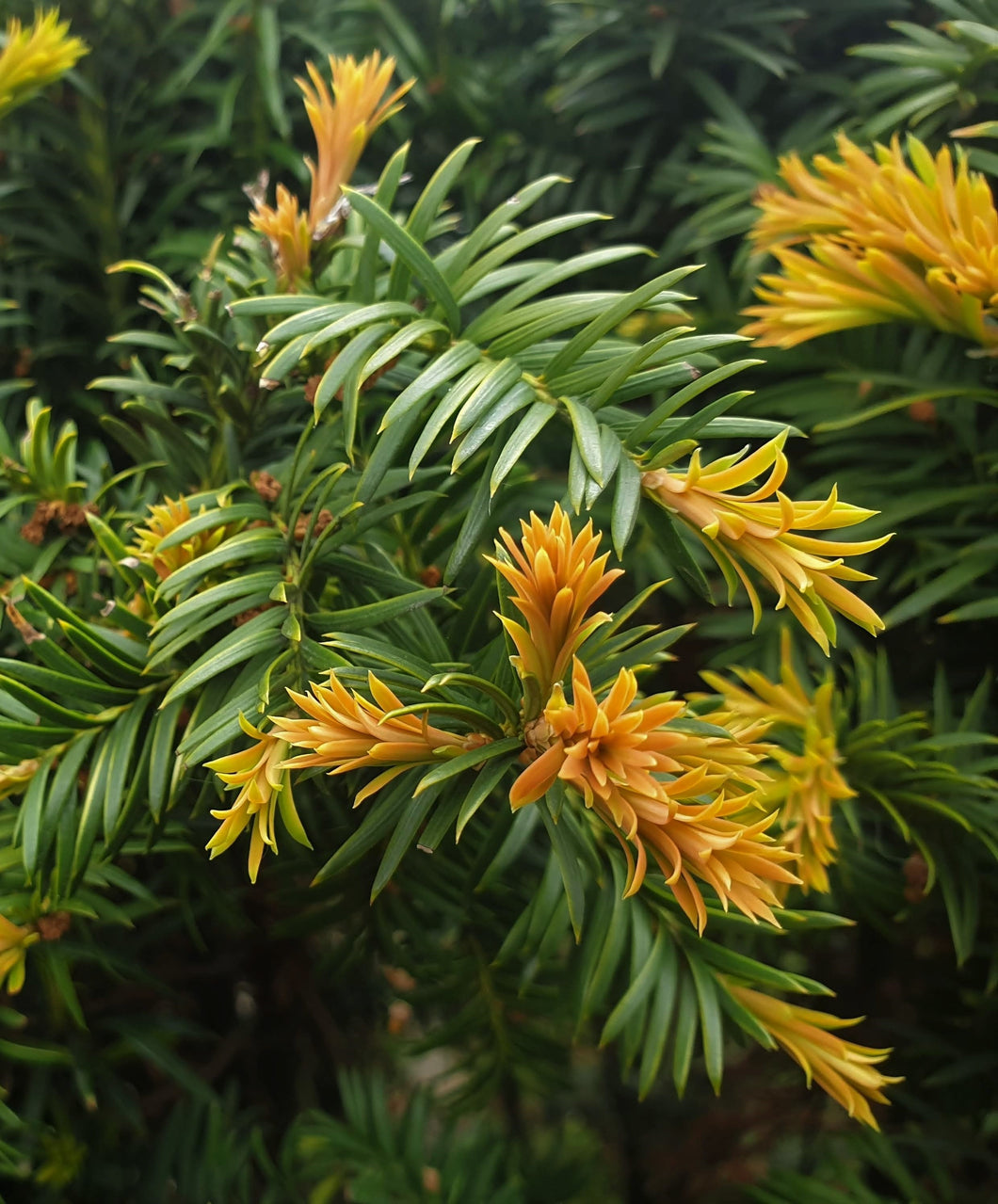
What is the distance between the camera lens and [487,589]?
43 cm

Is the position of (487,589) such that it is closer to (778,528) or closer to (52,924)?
(778,528)

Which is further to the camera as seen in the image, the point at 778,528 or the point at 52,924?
the point at 52,924

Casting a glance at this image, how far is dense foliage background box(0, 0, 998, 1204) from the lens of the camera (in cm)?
49

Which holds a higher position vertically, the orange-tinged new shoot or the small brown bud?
the orange-tinged new shoot

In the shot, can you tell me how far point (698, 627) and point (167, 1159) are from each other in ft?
1.56

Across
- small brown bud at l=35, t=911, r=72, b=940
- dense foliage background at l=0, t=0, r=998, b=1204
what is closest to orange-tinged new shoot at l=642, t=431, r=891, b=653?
dense foliage background at l=0, t=0, r=998, b=1204

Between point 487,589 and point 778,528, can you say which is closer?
point 778,528

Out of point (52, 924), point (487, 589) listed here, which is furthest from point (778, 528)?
point (52, 924)

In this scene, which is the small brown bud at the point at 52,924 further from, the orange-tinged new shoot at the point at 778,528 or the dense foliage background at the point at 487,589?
the orange-tinged new shoot at the point at 778,528

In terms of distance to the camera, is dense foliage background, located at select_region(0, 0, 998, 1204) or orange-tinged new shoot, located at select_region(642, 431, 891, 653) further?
dense foliage background, located at select_region(0, 0, 998, 1204)

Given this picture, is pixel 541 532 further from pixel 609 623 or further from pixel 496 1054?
pixel 496 1054

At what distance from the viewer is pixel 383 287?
20.1 inches

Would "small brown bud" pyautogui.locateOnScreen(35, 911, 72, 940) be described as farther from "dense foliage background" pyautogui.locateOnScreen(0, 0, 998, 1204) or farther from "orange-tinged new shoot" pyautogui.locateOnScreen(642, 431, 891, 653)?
"orange-tinged new shoot" pyautogui.locateOnScreen(642, 431, 891, 653)

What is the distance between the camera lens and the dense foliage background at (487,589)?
49cm
